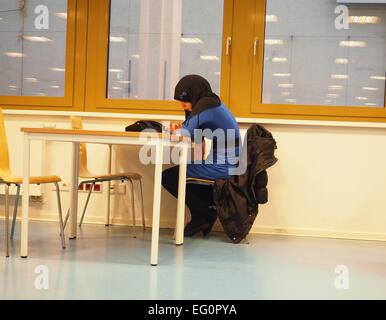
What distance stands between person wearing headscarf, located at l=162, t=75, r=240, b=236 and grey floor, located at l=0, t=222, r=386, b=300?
0.21 m

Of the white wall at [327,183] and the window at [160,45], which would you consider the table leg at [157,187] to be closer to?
the white wall at [327,183]

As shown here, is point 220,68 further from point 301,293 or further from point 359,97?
point 301,293

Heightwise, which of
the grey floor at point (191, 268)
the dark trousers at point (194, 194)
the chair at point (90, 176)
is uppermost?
the chair at point (90, 176)

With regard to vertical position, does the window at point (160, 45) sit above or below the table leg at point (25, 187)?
above

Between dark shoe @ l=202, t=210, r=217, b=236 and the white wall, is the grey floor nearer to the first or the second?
dark shoe @ l=202, t=210, r=217, b=236

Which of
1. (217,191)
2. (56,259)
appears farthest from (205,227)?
(56,259)

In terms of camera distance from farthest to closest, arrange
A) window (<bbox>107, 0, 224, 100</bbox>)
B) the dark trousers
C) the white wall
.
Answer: window (<bbox>107, 0, 224, 100</bbox>)
the white wall
the dark trousers

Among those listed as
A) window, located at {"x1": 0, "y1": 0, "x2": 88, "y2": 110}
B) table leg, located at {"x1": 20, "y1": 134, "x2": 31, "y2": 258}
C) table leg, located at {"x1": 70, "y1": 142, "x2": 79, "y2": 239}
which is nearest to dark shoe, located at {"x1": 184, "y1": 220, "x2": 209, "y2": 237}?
table leg, located at {"x1": 70, "y1": 142, "x2": 79, "y2": 239}

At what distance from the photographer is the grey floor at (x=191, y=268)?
7.48ft

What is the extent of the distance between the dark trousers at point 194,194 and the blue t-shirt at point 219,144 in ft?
0.60

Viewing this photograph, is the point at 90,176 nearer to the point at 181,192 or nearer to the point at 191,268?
the point at 181,192

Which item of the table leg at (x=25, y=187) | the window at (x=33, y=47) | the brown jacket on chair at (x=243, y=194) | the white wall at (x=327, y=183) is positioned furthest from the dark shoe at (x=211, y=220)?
the window at (x=33, y=47)

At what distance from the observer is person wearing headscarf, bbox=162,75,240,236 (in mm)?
3574

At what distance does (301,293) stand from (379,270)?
2.64ft
